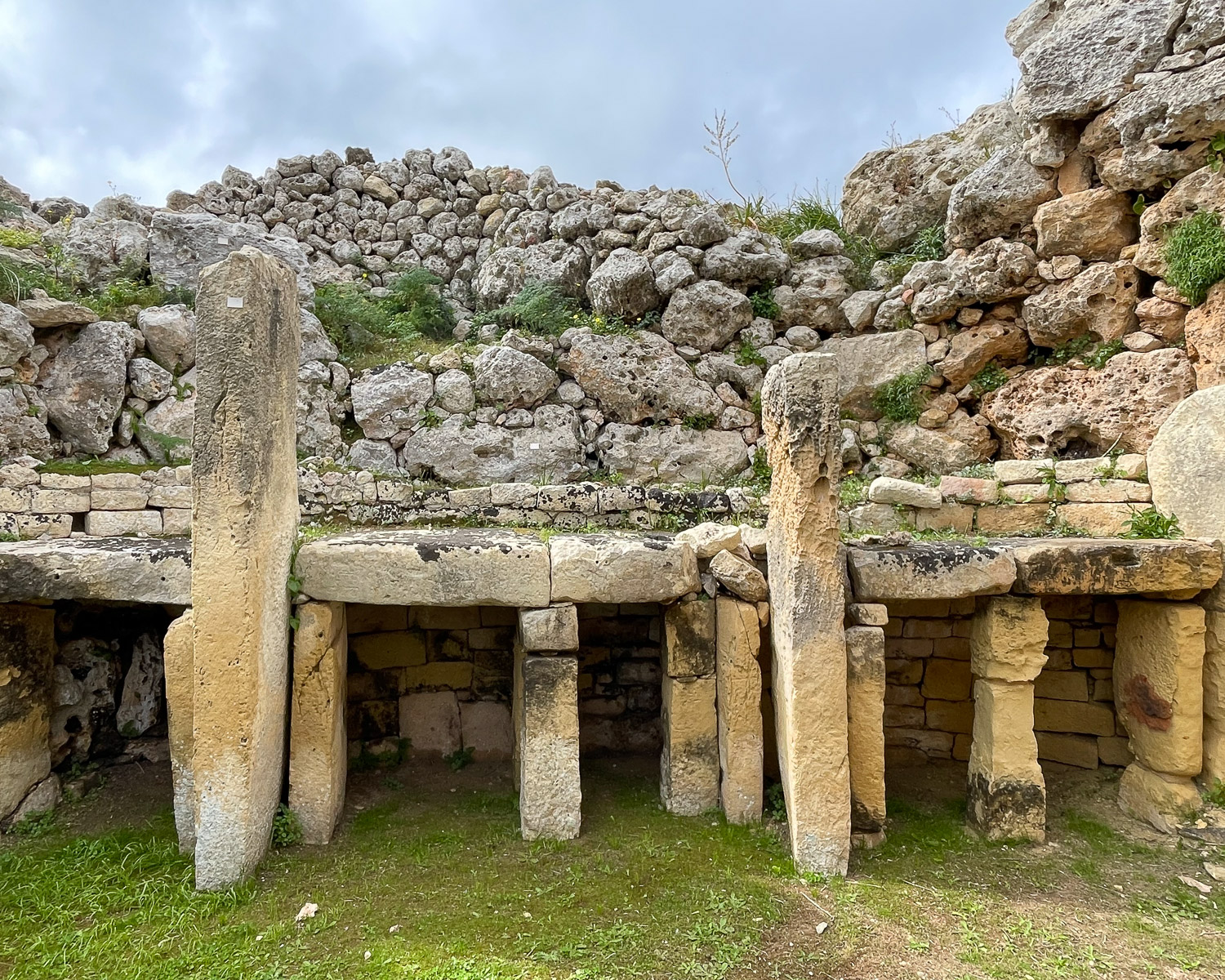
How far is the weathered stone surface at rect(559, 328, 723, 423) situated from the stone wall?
3.83 m

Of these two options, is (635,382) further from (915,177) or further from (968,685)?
(915,177)

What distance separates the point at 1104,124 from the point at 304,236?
456 inches

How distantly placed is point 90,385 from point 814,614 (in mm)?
8356

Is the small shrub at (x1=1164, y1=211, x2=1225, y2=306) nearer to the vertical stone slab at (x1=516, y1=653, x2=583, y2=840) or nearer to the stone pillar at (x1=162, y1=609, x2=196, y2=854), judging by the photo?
the vertical stone slab at (x1=516, y1=653, x2=583, y2=840)

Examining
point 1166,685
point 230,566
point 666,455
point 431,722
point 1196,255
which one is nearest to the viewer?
point 230,566

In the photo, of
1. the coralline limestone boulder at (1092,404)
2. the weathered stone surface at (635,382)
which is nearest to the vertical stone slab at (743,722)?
the weathered stone surface at (635,382)

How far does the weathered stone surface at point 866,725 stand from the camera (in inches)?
163

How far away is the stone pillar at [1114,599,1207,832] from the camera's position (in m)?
4.55

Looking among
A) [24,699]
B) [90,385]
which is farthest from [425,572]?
[90,385]

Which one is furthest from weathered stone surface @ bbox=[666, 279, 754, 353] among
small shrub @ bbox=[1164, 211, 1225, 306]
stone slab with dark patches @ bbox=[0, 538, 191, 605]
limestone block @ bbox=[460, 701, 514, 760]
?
stone slab with dark patches @ bbox=[0, 538, 191, 605]

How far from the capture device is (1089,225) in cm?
732

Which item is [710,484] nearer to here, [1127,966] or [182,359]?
[1127,966]

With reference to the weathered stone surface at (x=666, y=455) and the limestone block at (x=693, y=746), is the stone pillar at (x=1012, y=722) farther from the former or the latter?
the weathered stone surface at (x=666, y=455)

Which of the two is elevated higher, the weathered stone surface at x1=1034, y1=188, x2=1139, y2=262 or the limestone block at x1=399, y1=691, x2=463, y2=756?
the weathered stone surface at x1=1034, y1=188, x2=1139, y2=262
